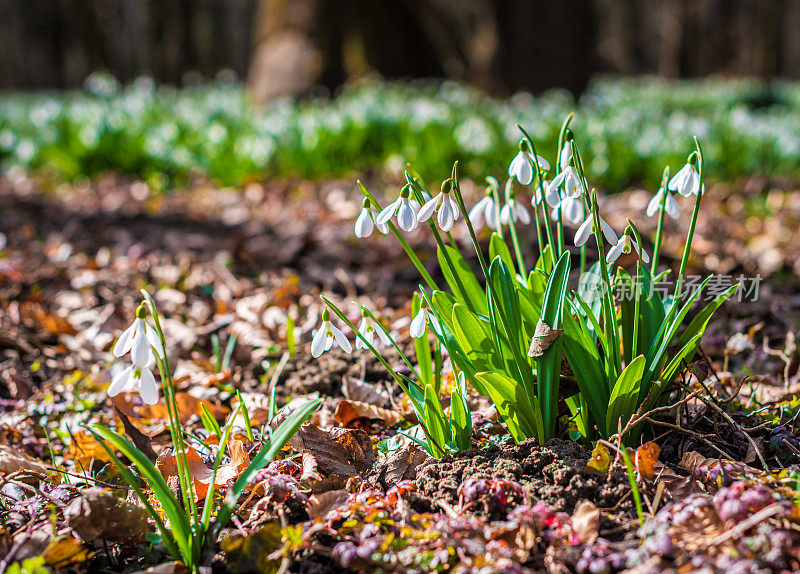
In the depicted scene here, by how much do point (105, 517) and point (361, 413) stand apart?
0.67 meters

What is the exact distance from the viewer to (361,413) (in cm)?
183

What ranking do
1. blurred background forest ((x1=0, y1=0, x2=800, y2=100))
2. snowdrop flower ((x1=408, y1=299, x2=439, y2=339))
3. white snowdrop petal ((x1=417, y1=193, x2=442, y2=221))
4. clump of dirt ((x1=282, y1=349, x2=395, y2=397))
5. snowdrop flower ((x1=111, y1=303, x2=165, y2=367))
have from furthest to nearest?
blurred background forest ((x1=0, y1=0, x2=800, y2=100)), clump of dirt ((x1=282, y1=349, x2=395, y2=397)), snowdrop flower ((x1=408, y1=299, x2=439, y2=339)), white snowdrop petal ((x1=417, y1=193, x2=442, y2=221)), snowdrop flower ((x1=111, y1=303, x2=165, y2=367))

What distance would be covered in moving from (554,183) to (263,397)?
41.7 inches

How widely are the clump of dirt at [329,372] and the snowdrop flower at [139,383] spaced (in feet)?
2.99

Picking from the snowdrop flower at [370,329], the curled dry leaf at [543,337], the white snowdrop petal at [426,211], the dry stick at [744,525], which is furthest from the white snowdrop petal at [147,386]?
the dry stick at [744,525]

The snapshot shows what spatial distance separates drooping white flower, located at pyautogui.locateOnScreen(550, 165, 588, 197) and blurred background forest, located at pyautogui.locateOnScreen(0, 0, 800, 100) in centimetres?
645

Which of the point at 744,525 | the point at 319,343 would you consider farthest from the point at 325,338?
the point at 744,525

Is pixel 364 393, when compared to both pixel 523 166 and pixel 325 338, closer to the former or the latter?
pixel 325 338

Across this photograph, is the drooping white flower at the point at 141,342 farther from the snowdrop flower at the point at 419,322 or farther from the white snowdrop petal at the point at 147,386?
the snowdrop flower at the point at 419,322

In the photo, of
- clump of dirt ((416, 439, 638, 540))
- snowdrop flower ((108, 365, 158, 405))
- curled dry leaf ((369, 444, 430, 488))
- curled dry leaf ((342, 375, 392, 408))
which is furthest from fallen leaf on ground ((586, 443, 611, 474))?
snowdrop flower ((108, 365, 158, 405))

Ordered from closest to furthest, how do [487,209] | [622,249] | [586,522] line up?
1. [586,522]
2. [622,249]
3. [487,209]

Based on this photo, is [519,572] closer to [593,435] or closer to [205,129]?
[593,435]

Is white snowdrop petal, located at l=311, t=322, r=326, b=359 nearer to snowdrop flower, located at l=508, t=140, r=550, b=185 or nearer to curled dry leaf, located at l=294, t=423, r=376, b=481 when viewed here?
curled dry leaf, located at l=294, t=423, r=376, b=481

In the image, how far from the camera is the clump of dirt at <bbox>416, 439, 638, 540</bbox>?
1.35 metres
